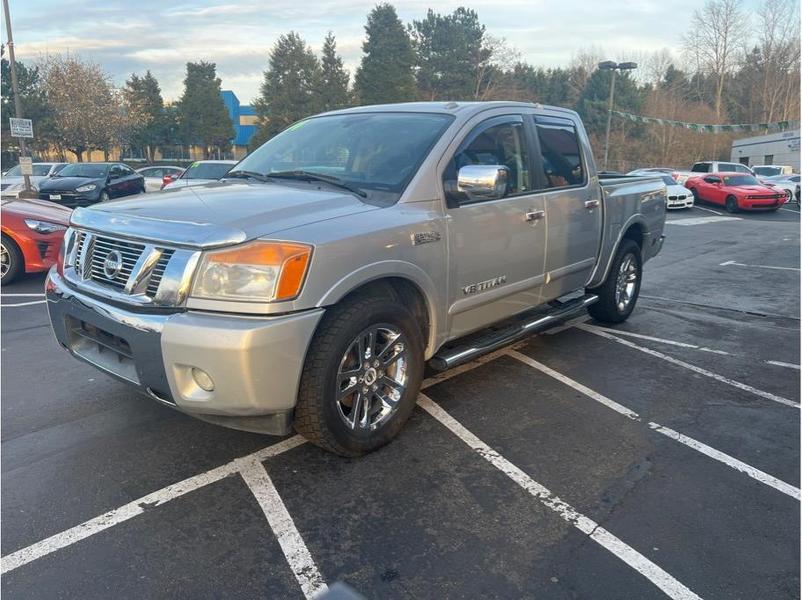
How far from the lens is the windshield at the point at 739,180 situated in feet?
78.8

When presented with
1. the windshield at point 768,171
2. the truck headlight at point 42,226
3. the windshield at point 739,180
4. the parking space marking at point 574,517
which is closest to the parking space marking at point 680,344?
the parking space marking at point 574,517

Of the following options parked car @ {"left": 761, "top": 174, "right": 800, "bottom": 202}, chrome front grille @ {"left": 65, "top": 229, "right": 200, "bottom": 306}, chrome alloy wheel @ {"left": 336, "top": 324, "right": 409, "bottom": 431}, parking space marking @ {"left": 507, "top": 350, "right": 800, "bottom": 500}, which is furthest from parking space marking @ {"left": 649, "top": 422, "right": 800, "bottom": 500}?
parked car @ {"left": 761, "top": 174, "right": 800, "bottom": 202}

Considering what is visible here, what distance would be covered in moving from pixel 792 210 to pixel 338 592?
2921 cm

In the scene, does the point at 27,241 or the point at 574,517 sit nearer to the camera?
the point at 574,517

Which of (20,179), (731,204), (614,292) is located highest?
(20,179)

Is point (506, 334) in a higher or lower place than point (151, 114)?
lower

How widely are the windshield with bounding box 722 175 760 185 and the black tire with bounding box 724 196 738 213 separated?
774 mm

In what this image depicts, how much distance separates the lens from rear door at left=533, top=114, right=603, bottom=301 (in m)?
4.83

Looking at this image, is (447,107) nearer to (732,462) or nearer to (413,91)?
(732,462)

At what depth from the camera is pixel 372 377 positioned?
345 centimetres

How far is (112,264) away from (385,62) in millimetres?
52335

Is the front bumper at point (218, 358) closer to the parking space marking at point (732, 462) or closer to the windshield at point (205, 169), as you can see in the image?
the parking space marking at point (732, 462)

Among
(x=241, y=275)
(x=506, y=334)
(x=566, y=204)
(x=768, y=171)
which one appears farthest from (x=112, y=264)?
(x=768, y=171)

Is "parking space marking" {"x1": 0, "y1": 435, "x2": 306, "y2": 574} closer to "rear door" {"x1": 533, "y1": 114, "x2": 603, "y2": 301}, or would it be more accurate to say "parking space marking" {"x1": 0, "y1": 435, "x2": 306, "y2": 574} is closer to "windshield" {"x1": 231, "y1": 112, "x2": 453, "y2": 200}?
"windshield" {"x1": 231, "y1": 112, "x2": 453, "y2": 200}
